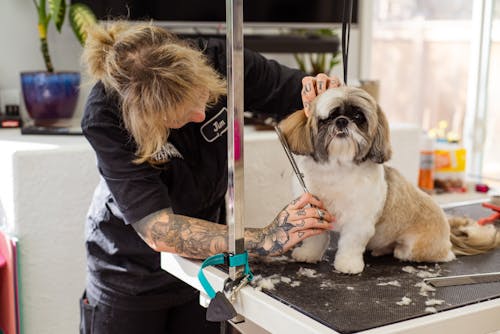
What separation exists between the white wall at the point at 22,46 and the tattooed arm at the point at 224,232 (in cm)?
147

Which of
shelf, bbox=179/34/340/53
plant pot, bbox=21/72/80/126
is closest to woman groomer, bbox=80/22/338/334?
plant pot, bbox=21/72/80/126

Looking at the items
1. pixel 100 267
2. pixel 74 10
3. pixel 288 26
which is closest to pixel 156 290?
pixel 100 267

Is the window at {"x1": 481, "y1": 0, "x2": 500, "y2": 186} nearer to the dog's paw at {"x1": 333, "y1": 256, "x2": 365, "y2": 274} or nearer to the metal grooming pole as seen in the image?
the dog's paw at {"x1": 333, "y1": 256, "x2": 365, "y2": 274}

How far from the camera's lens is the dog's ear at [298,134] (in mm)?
1354

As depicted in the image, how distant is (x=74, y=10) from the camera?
2.48m

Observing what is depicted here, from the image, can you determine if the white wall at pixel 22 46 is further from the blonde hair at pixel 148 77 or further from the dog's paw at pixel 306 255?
the dog's paw at pixel 306 255

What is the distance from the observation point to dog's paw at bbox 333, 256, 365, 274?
4.37 ft

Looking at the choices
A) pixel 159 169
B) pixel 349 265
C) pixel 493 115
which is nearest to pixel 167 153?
pixel 159 169

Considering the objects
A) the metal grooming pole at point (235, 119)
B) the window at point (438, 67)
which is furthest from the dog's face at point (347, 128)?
the window at point (438, 67)

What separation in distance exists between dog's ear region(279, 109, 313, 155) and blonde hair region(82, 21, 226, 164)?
8.1 inches

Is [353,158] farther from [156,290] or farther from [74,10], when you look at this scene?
[74,10]

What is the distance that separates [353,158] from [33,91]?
1.54m

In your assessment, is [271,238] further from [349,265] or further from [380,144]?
[380,144]

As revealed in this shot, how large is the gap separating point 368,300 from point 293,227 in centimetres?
21
